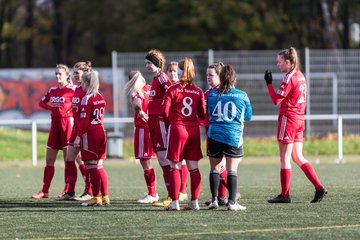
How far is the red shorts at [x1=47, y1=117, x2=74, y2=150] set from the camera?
15.5 metres

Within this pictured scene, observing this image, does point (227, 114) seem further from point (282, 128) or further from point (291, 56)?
point (291, 56)

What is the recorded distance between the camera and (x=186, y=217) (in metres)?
12.2

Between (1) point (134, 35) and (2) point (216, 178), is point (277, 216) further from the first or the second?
(1) point (134, 35)

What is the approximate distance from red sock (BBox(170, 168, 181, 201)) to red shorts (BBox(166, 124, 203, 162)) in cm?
20

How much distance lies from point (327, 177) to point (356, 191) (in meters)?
3.70

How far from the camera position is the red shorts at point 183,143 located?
508 inches

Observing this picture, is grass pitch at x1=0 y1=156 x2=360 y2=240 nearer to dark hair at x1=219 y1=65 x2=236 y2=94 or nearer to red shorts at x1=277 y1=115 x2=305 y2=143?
red shorts at x1=277 y1=115 x2=305 y2=143

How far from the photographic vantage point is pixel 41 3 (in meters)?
59.4

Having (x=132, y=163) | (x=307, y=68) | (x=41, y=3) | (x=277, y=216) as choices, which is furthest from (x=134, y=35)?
(x=277, y=216)

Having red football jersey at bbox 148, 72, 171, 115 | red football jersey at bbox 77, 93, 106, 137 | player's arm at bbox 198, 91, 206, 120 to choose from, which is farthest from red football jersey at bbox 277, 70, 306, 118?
red football jersey at bbox 77, 93, 106, 137

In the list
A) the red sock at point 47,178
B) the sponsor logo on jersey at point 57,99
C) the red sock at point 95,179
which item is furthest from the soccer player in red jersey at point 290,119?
the red sock at point 47,178

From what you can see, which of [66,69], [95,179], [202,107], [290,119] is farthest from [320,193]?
[66,69]

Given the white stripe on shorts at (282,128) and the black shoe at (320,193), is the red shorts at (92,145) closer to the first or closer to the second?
the white stripe on shorts at (282,128)

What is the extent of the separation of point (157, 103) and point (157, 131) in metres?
0.41
